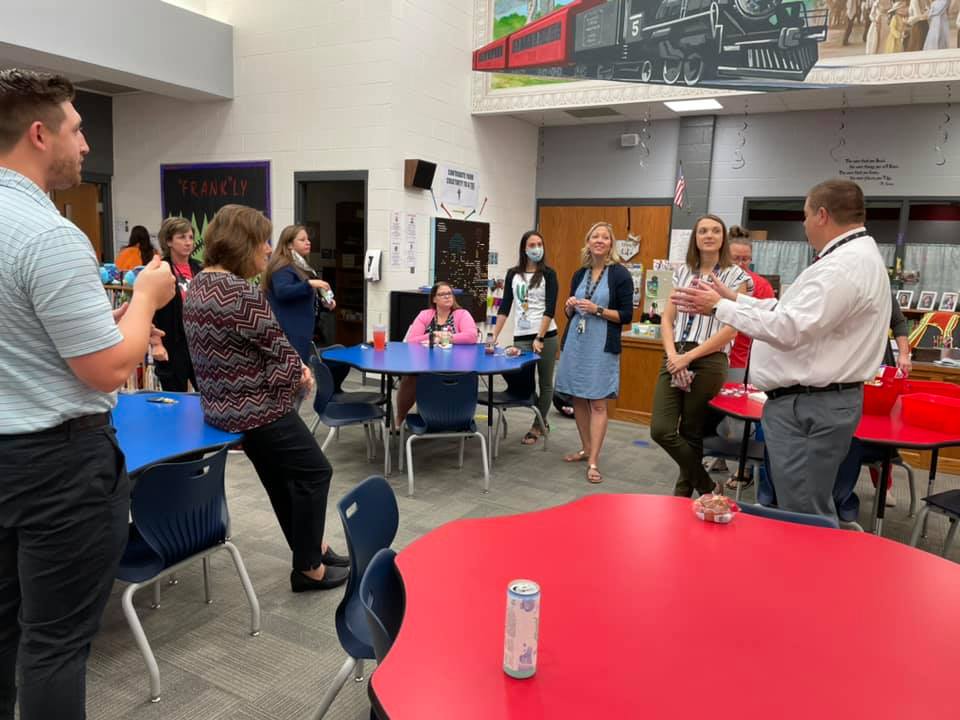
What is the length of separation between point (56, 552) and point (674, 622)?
122 cm

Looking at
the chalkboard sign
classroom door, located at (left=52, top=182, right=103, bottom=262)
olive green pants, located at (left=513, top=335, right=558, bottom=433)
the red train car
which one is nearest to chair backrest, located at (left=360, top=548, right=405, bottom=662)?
olive green pants, located at (left=513, top=335, right=558, bottom=433)

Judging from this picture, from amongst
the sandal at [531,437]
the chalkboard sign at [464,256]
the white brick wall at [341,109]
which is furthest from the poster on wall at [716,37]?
the sandal at [531,437]

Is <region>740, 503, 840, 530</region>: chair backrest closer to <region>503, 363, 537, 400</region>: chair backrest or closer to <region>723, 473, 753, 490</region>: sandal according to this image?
<region>723, 473, 753, 490</region>: sandal

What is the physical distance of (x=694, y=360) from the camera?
10.9 feet

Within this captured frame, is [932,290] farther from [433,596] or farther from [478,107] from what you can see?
[433,596]

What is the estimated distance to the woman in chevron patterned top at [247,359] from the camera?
230 centimetres

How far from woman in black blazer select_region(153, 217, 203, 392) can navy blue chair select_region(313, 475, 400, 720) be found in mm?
2732

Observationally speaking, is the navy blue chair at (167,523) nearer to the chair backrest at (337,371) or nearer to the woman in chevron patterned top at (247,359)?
the woman in chevron patterned top at (247,359)

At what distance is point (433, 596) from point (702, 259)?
252 cm

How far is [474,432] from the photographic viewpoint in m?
4.02

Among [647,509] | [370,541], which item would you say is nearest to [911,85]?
[647,509]

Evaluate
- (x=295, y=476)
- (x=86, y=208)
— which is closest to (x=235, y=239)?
(x=295, y=476)

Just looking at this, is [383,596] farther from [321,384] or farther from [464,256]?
[464,256]

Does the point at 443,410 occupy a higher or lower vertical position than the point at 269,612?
higher
